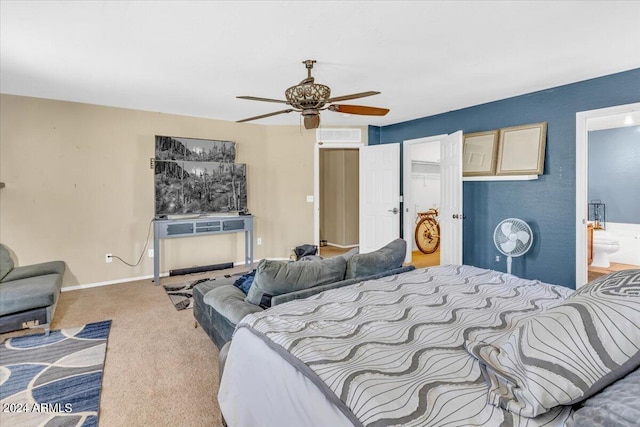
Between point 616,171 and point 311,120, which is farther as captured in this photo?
point 616,171

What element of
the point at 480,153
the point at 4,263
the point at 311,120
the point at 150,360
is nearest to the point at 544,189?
the point at 480,153

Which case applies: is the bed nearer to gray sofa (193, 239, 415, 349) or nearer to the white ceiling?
gray sofa (193, 239, 415, 349)

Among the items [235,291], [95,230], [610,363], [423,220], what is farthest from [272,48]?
[423,220]

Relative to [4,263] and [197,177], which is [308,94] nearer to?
[197,177]

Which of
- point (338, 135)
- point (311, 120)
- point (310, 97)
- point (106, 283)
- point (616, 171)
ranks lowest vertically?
point (106, 283)

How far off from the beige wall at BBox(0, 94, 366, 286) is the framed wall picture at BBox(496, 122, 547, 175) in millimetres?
3462

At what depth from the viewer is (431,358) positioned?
122 cm

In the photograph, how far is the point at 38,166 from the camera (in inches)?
159

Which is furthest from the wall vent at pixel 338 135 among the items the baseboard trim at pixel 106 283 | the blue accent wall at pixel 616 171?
the blue accent wall at pixel 616 171

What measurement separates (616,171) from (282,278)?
242 inches

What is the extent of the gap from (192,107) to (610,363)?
4.81 meters

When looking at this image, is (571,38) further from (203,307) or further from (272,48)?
(203,307)

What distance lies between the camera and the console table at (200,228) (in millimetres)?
4426

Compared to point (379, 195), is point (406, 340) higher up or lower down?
lower down
